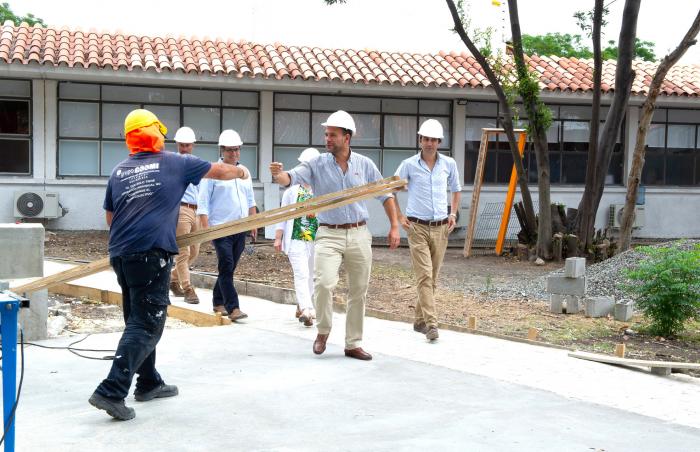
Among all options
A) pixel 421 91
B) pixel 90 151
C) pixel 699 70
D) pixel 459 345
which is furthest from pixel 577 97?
pixel 459 345

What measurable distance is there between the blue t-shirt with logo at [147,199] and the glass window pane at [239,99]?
14.8 metres

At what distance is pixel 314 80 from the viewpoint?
19047 millimetres

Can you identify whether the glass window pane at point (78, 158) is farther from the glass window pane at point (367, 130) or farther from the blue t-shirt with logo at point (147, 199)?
the blue t-shirt with logo at point (147, 199)

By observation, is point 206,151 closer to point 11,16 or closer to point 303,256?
point 303,256

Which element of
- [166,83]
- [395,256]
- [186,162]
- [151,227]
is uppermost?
[166,83]

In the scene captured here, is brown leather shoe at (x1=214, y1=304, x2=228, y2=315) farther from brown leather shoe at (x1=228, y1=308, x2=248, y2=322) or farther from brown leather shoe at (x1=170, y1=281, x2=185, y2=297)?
brown leather shoe at (x1=170, y1=281, x2=185, y2=297)

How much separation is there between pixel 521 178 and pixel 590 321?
7.92 metres

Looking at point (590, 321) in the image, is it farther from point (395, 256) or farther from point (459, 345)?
point (395, 256)

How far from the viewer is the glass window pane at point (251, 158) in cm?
2022

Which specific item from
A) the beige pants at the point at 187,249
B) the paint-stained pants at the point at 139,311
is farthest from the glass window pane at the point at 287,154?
the paint-stained pants at the point at 139,311

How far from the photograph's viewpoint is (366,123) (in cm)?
2097

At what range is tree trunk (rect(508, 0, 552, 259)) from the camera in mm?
16812

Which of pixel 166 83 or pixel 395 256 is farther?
pixel 166 83

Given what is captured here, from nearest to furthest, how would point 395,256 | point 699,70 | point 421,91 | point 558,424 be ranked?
1. point 558,424
2. point 395,256
3. point 421,91
4. point 699,70
